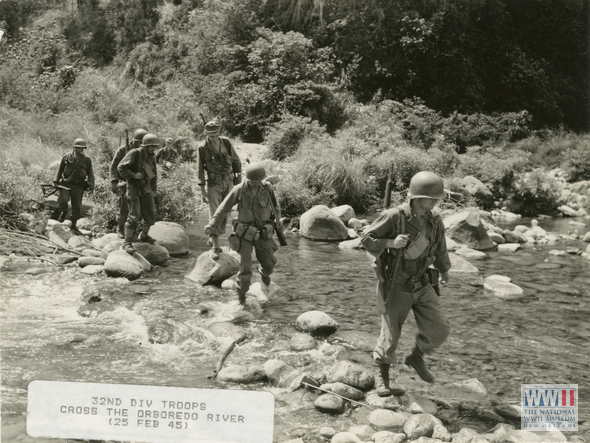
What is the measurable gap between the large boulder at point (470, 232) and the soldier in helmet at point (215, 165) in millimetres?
4970

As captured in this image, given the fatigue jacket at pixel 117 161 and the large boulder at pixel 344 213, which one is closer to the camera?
the fatigue jacket at pixel 117 161

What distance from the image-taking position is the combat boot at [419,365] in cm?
533

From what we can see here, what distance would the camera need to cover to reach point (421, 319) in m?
5.16

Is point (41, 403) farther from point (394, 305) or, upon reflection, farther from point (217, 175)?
point (217, 175)

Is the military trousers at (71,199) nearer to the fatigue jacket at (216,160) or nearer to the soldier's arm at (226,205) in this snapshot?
the fatigue jacket at (216,160)

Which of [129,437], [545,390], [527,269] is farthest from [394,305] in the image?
[527,269]

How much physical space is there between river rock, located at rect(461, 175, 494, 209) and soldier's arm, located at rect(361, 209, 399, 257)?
472 inches

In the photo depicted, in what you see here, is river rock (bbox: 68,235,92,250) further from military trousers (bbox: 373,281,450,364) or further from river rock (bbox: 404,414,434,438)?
river rock (bbox: 404,414,434,438)

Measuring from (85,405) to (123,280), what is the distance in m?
4.33

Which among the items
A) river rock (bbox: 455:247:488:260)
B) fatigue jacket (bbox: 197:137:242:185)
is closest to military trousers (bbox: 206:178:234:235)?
fatigue jacket (bbox: 197:137:242:185)

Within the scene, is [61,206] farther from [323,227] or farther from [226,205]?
[226,205]

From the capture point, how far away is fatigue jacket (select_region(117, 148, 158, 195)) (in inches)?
361

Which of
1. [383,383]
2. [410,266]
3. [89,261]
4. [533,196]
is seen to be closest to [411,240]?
[410,266]

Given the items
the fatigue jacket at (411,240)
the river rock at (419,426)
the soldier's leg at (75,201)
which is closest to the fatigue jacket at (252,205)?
the fatigue jacket at (411,240)
